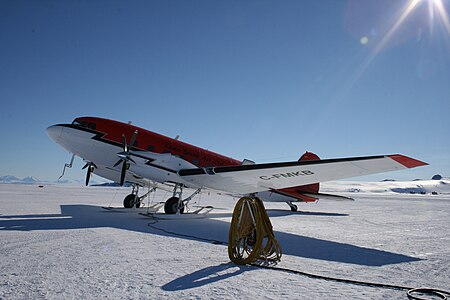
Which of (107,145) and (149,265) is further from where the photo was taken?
(107,145)

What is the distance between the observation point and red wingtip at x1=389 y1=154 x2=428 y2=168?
374 inches

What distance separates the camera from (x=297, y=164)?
11.7m

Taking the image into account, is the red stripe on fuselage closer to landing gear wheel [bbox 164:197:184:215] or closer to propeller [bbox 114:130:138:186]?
propeller [bbox 114:130:138:186]

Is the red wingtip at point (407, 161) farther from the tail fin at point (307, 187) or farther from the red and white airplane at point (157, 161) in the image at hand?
the tail fin at point (307, 187)

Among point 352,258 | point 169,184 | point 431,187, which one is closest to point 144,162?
point 169,184

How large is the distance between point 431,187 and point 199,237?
210 m

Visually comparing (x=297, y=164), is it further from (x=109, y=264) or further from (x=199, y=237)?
(x=109, y=264)

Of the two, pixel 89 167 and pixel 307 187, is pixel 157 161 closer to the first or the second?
pixel 89 167

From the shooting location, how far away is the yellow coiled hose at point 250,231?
6438mm

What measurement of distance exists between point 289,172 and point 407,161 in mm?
4371

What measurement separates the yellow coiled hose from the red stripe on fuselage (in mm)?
10816

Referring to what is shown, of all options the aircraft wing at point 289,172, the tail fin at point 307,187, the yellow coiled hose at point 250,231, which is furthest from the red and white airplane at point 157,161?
the tail fin at point 307,187

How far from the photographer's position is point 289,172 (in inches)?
502

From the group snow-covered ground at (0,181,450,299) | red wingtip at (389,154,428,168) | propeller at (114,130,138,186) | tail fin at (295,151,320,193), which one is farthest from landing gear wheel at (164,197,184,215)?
red wingtip at (389,154,428,168)
